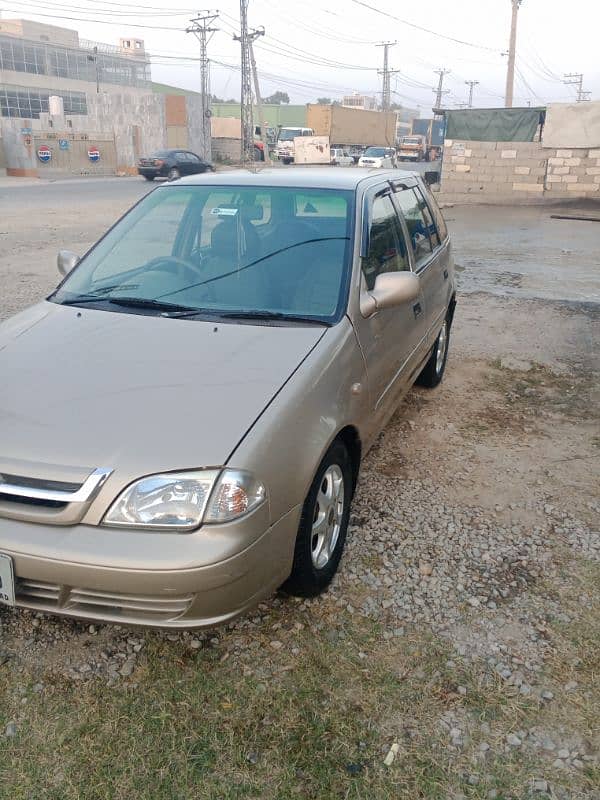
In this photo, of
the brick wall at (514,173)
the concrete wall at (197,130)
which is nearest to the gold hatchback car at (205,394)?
the brick wall at (514,173)

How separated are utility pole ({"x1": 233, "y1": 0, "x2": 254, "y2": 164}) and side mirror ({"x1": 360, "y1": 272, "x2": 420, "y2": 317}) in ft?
148

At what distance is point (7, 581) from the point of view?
7.43 feet

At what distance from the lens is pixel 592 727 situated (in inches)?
93.4

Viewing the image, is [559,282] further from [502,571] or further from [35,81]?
[35,81]

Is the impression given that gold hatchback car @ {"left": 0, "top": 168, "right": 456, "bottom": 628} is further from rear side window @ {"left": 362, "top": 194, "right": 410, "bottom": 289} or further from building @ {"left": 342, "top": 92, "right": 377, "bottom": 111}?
building @ {"left": 342, "top": 92, "right": 377, "bottom": 111}

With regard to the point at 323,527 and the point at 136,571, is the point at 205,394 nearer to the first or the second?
the point at 136,571

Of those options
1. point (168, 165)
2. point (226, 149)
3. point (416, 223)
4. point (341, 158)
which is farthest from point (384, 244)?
point (226, 149)

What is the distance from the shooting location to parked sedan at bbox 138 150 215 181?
31750 mm

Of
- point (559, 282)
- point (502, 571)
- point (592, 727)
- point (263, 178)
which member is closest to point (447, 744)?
point (592, 727)

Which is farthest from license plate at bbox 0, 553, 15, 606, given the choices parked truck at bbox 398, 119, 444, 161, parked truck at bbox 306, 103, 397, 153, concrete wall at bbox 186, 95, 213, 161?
parked truck at bbox 398, 119, 444, 161

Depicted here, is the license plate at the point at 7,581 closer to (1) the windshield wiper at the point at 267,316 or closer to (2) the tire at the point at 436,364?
(1) the windshield wiper at the point at 267,316

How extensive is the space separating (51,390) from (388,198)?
2515 millimetres

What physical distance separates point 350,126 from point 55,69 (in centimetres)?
3148

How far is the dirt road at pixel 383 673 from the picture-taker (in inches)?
86.0
